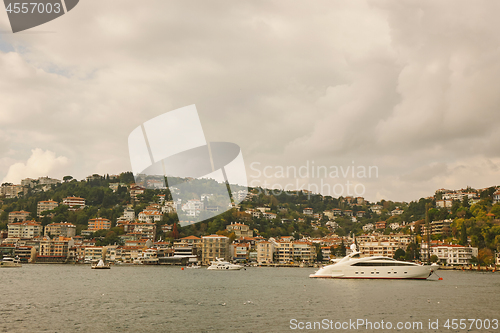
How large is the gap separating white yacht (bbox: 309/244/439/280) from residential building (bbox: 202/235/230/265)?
151ft

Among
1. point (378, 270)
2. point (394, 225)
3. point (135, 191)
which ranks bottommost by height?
point (378, 270)

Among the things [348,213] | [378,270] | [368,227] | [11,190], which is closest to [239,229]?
[368,227]

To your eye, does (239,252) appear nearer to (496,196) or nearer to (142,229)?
(142,229)

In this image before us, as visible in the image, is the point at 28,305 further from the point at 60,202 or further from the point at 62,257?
the point at 60,202

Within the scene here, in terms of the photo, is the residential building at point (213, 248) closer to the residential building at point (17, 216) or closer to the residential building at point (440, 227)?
the residential building at point (440, 227)

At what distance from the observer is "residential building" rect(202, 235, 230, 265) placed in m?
85.9

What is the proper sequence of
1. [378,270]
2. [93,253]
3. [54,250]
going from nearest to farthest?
[378,270]
[93,253]
[54,250]

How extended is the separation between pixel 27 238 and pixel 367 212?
367ft

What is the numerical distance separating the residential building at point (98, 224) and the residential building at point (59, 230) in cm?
437

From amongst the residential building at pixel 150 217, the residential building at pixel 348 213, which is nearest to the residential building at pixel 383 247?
the residential building at pixel 150 217

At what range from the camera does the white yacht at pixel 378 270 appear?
135 ft

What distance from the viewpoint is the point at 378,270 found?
4172 cm

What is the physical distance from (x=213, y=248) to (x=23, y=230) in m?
46.6

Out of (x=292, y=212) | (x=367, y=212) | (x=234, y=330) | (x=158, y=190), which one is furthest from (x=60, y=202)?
(x=234, y=330)
